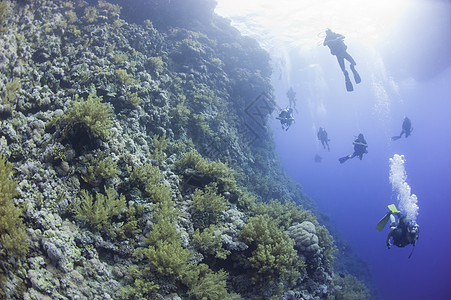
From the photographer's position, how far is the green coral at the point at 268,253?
5227 mm

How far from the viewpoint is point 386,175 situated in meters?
123

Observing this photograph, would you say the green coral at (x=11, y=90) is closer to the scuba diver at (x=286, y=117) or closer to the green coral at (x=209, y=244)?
the green coral at (x=209, y=244)

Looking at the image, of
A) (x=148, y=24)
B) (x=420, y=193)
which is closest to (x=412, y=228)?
(x=148, y=24)

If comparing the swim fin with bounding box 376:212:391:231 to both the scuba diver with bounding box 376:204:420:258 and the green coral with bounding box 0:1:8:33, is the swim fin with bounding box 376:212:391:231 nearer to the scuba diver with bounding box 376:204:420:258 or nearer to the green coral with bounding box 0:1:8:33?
the scuba diver with bounding box 376:204:420:258

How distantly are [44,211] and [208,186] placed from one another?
13.3ft

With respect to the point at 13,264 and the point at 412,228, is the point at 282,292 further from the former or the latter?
the point at 412,228

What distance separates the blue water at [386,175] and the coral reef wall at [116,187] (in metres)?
43.1

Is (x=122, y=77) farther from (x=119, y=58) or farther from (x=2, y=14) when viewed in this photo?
(x=2, y=14)

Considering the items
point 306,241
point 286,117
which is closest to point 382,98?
point 286,117

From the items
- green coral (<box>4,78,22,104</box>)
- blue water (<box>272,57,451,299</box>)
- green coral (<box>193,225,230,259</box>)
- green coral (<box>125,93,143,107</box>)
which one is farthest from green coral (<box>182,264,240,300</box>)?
blue water (<box>272,57,451,299</box>)

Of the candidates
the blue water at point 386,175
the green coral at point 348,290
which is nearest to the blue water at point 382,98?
the blue water at point 386,175

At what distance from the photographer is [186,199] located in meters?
6.67

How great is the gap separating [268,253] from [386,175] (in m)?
148

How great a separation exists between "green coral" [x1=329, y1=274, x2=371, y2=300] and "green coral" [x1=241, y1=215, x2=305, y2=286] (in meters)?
7.34
